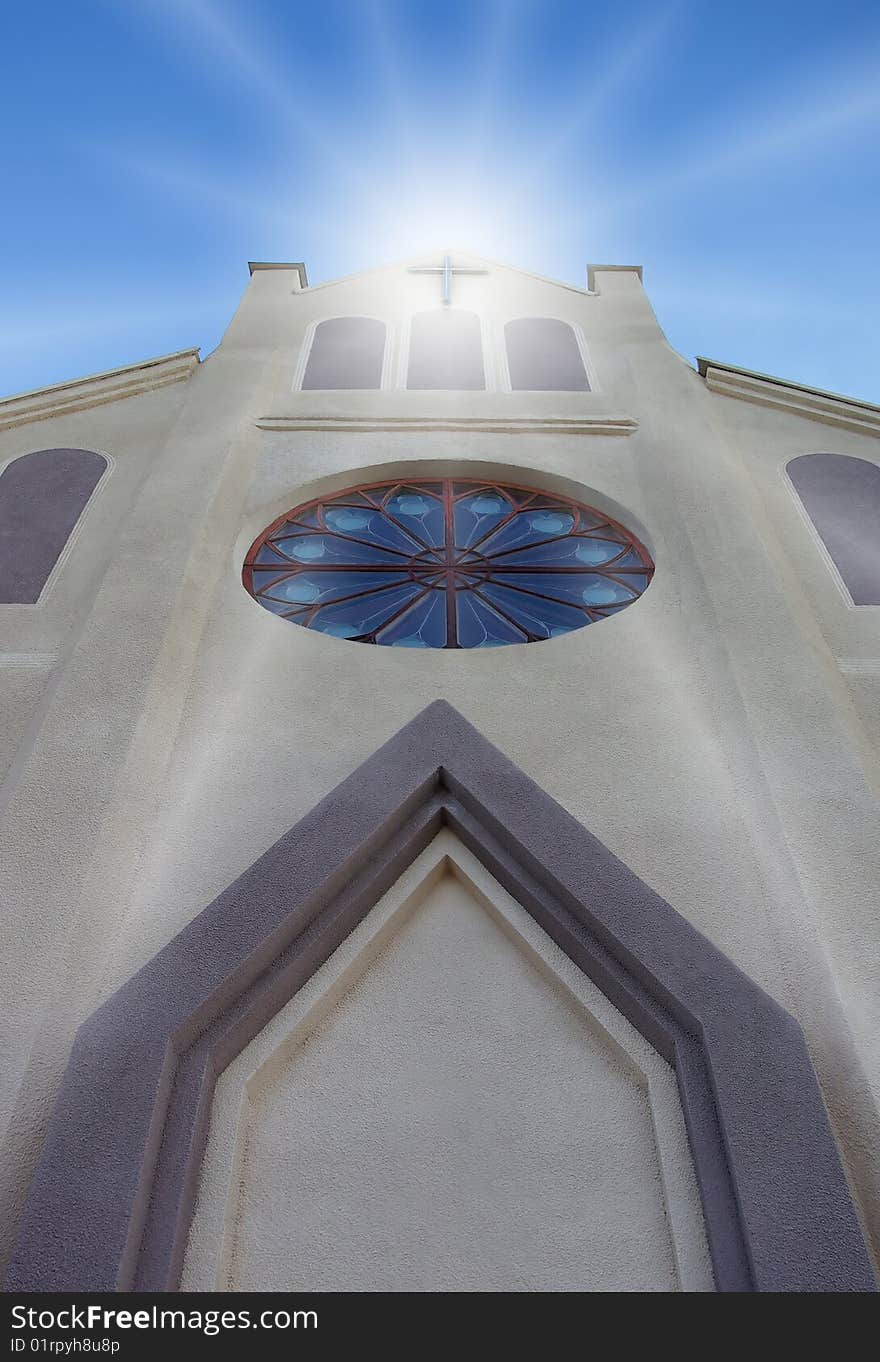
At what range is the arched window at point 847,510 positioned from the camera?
6797 millimetres

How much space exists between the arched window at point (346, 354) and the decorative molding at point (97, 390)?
3.98 ft

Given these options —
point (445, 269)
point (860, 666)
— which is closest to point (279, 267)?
point (445, 269)

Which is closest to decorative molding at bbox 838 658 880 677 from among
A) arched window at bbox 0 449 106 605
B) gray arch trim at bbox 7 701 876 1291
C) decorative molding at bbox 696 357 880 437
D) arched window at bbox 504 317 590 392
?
gray arch trim at bbox 7 701 876 1291

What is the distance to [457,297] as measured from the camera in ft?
37.3

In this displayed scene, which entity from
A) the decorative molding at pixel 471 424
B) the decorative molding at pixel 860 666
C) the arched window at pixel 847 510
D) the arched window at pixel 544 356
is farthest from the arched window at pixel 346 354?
the decorative molding at pixel 860 666

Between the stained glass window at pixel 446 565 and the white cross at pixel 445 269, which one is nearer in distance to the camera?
the stained glass window at pixel 446 565

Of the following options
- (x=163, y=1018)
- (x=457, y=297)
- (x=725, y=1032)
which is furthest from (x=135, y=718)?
(x=457, y=297)

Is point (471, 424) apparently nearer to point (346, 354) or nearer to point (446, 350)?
point (446, 350)

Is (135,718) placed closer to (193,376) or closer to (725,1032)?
(725,1032)

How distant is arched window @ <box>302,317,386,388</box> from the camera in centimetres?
958

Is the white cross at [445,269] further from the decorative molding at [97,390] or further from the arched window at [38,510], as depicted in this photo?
the arched window at [38,510]

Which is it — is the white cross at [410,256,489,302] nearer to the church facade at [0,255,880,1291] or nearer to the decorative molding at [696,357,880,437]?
the decorative molding at [696,357,880,437]

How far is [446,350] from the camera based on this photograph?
33.6 feet

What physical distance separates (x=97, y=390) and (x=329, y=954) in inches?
267
